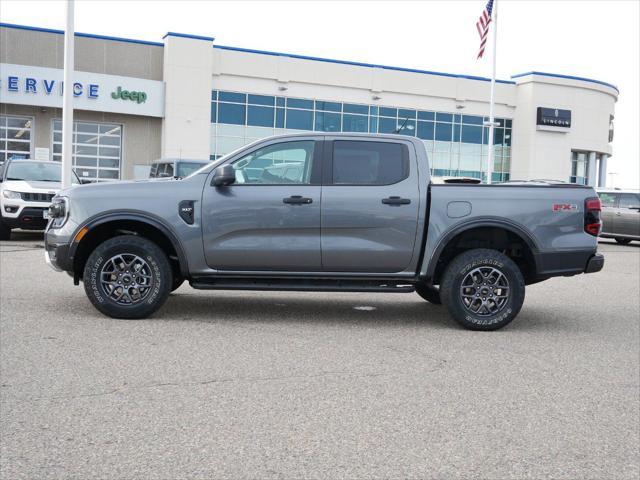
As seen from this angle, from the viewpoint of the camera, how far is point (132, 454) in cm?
372

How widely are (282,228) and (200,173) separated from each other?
1.03m

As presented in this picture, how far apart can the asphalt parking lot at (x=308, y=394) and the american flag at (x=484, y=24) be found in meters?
27.6

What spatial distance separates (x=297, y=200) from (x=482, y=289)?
213 centimetres

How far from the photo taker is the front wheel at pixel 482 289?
7488 mm

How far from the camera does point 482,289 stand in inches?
297

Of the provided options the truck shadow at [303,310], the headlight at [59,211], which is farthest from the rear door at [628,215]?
the headlight at [59,211]

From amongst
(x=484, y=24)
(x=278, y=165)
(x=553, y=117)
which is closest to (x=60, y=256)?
(x=278, y=165)

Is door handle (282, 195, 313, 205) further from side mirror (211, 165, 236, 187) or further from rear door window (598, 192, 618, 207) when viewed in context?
rear door window (598, 192, 618, 207)

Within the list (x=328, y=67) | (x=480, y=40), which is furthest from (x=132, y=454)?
(x=328, y=67)

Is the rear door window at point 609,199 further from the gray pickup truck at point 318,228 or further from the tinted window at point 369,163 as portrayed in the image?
the tinted window at point 369,163

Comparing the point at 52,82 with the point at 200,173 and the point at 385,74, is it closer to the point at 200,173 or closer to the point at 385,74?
the point at 385,74

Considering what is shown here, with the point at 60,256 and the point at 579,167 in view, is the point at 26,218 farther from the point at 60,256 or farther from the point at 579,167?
the point at 579,167

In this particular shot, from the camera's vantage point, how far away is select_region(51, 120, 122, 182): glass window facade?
123 feet

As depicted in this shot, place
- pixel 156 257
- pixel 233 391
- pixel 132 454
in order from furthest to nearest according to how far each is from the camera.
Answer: pixel 156 257 → pixel 233 391 → pixel 132 454
